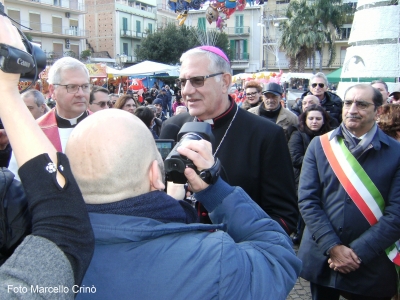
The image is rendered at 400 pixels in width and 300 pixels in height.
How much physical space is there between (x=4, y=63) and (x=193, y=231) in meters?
0.66

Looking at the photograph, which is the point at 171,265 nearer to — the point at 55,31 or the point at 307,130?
the point at 307,130

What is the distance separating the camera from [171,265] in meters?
1.07

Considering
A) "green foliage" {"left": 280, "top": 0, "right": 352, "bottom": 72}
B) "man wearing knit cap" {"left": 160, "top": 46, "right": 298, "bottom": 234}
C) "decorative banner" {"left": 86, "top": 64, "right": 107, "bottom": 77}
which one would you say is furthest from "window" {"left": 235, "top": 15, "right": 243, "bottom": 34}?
"man wearing knit cap" {"left": 160, "top": 46, "right": 298, "bottom": 234}

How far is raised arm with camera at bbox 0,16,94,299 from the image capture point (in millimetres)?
868

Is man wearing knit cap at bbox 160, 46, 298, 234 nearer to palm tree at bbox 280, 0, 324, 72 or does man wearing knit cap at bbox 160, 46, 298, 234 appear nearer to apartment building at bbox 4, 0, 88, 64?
palm tree at bbox 280, 0, 324, 72

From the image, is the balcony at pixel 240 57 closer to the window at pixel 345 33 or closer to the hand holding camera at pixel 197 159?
the window at pixel 345 33

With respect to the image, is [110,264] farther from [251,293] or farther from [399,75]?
[399,75]

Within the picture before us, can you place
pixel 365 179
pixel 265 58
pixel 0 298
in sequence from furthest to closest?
pixel 265 58 → pixel 365 179 → pixel 0 298

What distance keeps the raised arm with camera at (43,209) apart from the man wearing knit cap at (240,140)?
3.55 ft

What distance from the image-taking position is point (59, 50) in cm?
3988

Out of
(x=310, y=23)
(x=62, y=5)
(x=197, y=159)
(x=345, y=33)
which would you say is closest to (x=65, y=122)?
(x=197, y=159)

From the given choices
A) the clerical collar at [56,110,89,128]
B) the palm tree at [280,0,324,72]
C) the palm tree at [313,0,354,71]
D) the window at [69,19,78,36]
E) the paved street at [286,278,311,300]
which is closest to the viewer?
the clerical collar at [56,110,89,128]

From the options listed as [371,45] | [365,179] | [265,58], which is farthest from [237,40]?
[365,179]

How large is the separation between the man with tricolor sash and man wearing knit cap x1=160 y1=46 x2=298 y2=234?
2.32ft
